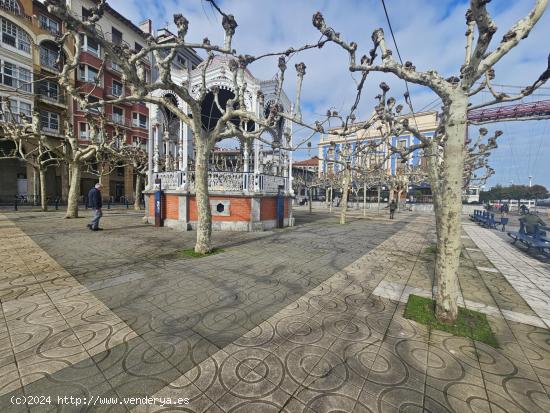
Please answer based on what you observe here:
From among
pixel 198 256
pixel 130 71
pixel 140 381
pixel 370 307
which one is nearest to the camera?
pixel 140 381

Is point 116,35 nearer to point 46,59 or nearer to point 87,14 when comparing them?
point 46,59

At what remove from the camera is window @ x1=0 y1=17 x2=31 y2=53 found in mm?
21594

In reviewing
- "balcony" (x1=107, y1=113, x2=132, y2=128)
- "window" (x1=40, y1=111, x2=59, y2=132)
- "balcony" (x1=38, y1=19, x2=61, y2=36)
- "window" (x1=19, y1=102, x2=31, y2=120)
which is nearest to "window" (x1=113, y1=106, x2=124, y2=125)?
"balcony" (x1=107, y1=113, x2=132, y2=128)

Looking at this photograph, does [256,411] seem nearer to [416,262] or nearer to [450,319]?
[450,319]

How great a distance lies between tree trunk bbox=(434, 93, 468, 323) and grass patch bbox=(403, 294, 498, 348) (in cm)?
13

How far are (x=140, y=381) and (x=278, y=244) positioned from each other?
6357 millimetres

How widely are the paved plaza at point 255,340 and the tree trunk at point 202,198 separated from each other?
39.6 inches

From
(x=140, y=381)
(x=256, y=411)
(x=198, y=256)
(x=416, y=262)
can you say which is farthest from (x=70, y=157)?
(x=416, y=262)

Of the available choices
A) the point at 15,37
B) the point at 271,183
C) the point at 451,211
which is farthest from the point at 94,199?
the point at 15,37

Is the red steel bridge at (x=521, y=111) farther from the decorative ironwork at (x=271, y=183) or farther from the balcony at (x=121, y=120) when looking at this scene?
the balcony at (x=121, y=120)

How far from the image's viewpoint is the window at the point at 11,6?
21547mm

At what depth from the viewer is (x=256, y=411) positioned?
1.90 m

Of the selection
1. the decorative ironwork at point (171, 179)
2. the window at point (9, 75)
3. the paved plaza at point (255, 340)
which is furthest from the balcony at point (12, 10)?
the paved plaza at point (255, 340)

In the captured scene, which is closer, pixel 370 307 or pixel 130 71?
pixel 370 307
